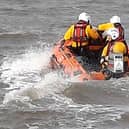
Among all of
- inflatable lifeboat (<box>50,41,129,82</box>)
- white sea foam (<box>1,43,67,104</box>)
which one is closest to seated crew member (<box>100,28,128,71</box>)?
inflatable lifeboat (<box>50,41,129,82</box>)

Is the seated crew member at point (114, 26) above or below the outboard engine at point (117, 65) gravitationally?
above

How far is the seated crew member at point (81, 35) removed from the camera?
14.4m

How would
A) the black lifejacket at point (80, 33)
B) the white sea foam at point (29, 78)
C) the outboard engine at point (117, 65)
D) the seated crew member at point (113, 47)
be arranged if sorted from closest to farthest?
the outboard engine at point (117, 65), the white sea foam at point (29, 78), the seated crew member at point (113, 47), the black lifejacket at point (80, 33)


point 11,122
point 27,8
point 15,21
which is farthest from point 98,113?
point 27,8

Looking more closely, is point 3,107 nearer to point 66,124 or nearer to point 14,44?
point 66,124

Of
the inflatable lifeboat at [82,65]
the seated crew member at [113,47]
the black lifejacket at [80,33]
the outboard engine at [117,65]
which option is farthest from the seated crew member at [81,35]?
the outboard engine at [117,65]

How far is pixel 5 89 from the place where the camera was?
14102 millimetres

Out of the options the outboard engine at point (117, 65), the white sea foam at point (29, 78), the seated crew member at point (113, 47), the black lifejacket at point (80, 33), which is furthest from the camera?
the black lifejacket at point (80, 33)

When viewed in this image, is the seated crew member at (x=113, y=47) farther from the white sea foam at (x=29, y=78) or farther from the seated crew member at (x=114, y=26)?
the white sea foam at (x=29, y=78)

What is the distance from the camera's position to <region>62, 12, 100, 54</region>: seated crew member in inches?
567

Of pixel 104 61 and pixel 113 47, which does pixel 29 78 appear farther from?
pixel 113 47

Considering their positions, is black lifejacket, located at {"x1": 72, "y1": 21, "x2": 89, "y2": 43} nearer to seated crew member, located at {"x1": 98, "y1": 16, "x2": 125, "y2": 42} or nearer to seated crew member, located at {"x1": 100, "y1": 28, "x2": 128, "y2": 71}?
seated crew member, located at {"x1": 98, "y1": 16, "x2": 125, "y2": 42}

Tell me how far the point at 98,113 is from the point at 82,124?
25.0 inches

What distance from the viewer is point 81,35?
14391 millimetres
